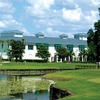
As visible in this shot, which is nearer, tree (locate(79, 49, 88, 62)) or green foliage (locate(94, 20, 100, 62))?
green foliage (locate(94, 20, 100, 62))

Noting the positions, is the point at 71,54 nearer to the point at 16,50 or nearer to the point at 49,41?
the point at 49,41

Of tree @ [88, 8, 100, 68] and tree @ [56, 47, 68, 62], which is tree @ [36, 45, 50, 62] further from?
tree @ [88, 8, 100, 68]

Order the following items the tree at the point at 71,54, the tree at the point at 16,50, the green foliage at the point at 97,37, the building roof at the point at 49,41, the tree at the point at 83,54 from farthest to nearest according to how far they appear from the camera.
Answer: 1. the building roof at the point at 49,41
2. the tree at the point at 83,54
3. the tree at the point at 71,54
4. the tree at the point at 16,50
5. the green foliage at the point at 97,37

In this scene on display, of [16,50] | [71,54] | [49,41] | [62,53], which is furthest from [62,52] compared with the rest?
[16,50]

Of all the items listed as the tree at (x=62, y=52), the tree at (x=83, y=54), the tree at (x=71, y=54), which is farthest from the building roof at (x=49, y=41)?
the tree at (x=62, y=52)

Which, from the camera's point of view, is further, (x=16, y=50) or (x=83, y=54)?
(x=83, y=54)

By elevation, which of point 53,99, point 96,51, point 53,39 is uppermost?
point 53,39

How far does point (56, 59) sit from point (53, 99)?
12105cm

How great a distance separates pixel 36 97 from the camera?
98.9ft

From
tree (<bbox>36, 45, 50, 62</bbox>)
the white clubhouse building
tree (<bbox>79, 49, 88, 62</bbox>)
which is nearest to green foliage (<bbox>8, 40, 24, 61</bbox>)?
tree (<bbox>36, 45, 50, 62</bbox>)

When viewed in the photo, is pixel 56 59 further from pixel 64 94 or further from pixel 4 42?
pixel 64 94

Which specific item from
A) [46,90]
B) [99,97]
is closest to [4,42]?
[46,90]

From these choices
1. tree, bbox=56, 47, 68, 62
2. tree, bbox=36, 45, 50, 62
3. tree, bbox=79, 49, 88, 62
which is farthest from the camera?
tree, bbox=79, 49, 88, 62

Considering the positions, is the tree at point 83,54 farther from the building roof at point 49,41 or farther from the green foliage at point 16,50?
the green foliage at point 16,50
